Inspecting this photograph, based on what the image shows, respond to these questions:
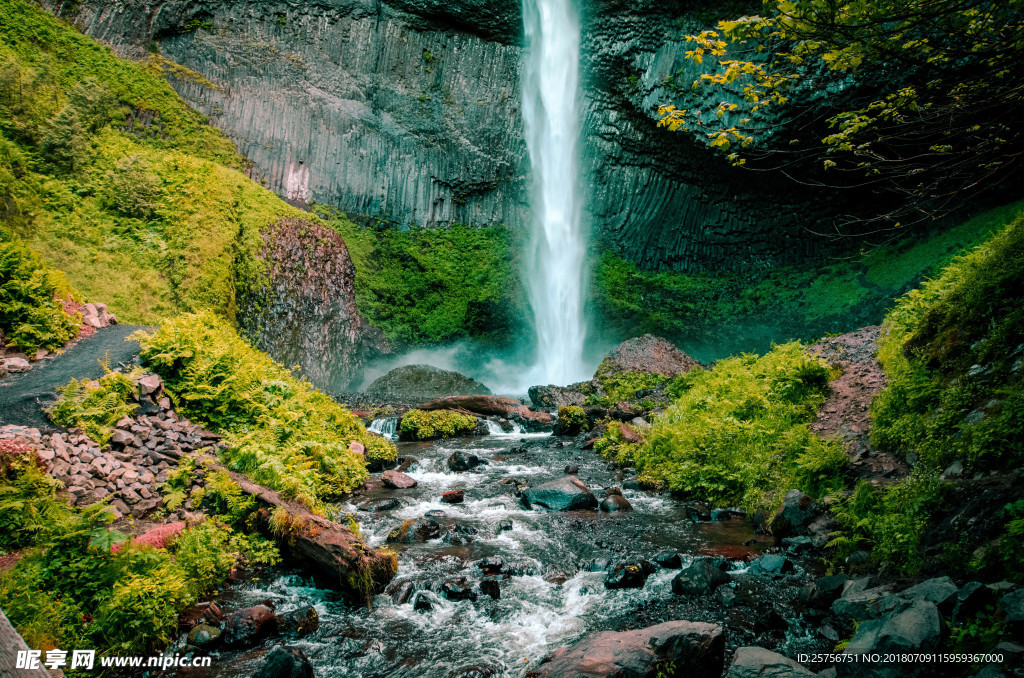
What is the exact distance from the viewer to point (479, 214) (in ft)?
85.0

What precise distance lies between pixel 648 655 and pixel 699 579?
1598 millimetres

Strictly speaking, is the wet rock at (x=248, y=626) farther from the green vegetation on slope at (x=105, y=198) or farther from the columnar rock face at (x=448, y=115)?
the columnar rock face at (x=448, y=115)

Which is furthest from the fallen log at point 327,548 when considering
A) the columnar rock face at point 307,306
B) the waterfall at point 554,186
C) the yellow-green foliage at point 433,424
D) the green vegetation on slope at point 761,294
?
the green vegetation on slope at point 761,294

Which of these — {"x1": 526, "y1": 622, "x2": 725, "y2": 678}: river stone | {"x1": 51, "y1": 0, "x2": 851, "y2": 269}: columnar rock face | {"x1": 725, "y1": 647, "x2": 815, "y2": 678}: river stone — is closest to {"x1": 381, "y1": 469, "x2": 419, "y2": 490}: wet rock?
{"x1": 526, "y1": 622, "x2": 725, "y2": 678}: river stone

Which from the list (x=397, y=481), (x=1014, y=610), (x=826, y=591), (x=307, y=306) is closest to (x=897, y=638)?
(x=1014, y=610)

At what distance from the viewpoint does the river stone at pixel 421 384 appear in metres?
18.8

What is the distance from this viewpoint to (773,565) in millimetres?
4879

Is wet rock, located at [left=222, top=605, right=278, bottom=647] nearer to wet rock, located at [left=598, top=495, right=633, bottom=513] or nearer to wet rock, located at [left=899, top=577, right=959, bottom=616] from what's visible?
wet rock, located at [left=598, top=495, right=633, bottom=513]

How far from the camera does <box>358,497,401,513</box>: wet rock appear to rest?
6.88 metres

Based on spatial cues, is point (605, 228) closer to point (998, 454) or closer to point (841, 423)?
point (841, 423)

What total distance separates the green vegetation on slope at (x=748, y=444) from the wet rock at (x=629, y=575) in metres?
2.09

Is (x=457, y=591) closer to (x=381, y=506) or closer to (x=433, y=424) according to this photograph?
(x=381, y=506)

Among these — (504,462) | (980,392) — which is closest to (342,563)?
(504,462)

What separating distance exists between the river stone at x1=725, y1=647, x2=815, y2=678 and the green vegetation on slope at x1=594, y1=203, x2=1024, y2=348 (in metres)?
22.7
